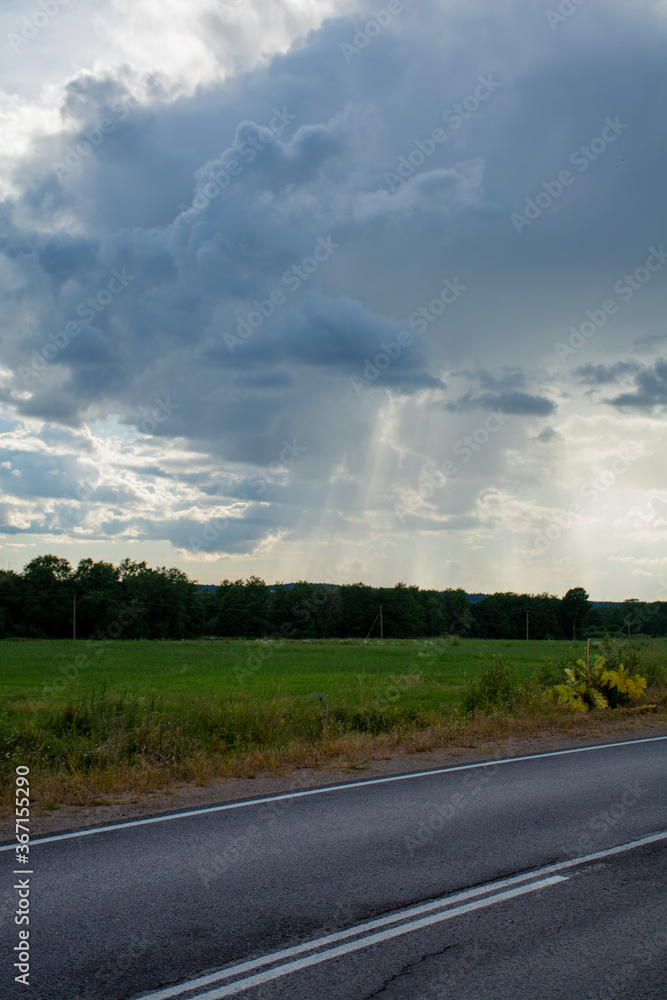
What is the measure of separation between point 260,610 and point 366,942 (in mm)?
122158

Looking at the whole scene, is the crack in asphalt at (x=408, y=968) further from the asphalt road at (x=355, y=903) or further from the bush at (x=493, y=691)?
the bush at (x=493, y=691)

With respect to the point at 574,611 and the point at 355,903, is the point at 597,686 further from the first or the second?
the point at 574,611

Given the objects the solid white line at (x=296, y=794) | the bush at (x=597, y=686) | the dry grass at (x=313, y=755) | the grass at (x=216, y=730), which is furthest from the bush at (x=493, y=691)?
the solid white line at (x=296, y=794)

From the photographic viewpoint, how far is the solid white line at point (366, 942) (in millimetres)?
4121

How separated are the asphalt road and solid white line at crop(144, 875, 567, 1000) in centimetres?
1

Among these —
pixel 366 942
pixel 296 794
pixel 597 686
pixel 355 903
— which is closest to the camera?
pixel 366 942

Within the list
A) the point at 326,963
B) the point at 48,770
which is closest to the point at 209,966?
the point at 326,963

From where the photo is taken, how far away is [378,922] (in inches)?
195

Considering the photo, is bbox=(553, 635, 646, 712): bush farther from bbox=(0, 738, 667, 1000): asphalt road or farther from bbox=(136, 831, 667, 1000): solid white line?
bbox=(136, 831, 667, 1000): solid white line

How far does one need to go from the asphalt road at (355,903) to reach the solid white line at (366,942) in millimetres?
15

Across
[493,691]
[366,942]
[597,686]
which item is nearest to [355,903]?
[366,942]

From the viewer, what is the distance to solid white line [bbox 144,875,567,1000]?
4121mm

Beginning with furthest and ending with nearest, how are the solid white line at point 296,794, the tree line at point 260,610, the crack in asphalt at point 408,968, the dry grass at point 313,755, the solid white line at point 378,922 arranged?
the tree line at point 260,610
the dry grass at point 313,755
the solid white line at point 296,794
the solid white line at point 378,922
the crack in asphalt at point 408,968

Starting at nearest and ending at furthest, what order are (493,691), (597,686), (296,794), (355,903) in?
1. (355,903)
2. (296,794)
3. (493,691)
4. (597,686)
